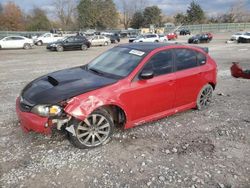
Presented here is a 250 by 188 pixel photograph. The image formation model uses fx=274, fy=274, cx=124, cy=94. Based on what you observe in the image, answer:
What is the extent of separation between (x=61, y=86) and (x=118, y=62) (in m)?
1.29

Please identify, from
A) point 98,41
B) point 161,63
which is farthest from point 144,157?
point 98,41

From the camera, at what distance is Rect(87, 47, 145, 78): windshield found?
4.93 meters

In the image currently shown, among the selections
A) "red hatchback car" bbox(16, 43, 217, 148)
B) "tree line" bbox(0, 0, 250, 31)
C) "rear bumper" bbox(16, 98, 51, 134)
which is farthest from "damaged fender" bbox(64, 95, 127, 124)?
"tree line" bbox(0, 0, 250, 31)

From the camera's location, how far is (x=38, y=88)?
4598 millimetres

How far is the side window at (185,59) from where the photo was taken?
5496mm

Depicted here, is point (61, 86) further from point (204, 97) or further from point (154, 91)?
point (204, 97)

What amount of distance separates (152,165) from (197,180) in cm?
66

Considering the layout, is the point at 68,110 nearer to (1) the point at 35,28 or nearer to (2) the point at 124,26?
(1) the point at 35,28

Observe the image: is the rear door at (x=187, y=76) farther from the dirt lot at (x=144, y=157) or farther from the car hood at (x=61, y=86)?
the car hood at (x=61, y=86)

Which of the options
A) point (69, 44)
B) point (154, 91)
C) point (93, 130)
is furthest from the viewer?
point (69, 44)

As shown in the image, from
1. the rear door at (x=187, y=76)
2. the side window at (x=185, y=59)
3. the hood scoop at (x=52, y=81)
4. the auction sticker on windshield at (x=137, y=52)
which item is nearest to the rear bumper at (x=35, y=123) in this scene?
the hood scoop at (x=52, y=81)

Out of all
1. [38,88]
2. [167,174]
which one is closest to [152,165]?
[167,174]

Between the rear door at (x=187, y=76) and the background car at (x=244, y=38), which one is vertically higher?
the background car at (x=244, y=38)

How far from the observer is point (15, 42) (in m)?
26.8
